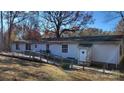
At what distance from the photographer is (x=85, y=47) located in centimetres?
635

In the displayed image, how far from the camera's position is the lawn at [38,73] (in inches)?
248

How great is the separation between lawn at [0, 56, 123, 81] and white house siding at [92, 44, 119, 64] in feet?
0.64

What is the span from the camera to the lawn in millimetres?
6293

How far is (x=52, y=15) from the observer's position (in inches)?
249

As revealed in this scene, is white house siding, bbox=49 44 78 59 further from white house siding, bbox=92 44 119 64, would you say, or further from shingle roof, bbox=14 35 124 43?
white house siding, bbox=92 44 119 64

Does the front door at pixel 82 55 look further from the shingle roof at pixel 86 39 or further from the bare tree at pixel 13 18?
the bare tree at pixel 13 18

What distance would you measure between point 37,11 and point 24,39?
0.43 m

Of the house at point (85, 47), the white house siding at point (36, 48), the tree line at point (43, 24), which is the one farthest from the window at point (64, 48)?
the white house siding at point (36, 48)

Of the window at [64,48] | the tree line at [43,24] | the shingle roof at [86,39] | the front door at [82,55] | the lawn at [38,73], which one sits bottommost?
the lawn at [38,73]

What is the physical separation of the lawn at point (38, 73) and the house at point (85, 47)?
177mm

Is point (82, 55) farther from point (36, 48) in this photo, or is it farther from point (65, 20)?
point (36, 48)

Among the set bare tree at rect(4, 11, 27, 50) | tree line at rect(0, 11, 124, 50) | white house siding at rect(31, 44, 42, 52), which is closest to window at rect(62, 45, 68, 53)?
tree line at rect(0, 11, 124, 50)

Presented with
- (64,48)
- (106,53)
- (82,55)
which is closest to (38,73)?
(64,48)
